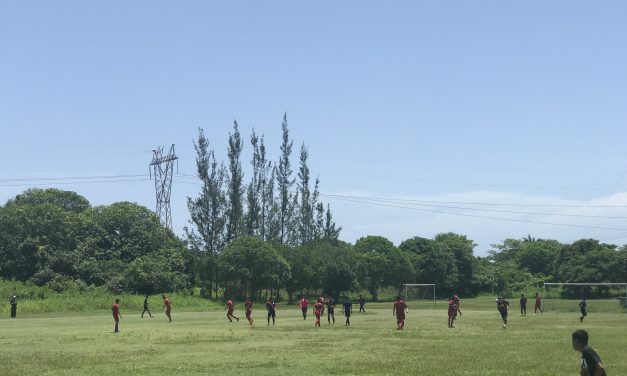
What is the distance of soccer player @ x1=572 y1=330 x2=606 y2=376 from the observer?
10.4m

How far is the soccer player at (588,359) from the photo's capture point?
34.0ft

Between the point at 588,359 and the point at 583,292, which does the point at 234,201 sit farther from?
the point at 588,359

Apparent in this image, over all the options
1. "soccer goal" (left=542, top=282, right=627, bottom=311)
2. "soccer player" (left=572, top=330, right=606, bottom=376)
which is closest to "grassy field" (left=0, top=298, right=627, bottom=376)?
"soccer player" (left=572, top=330, right=606, bottom=376)

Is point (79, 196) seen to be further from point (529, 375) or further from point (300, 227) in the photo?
point (529, 375)

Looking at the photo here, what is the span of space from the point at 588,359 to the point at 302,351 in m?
17.5

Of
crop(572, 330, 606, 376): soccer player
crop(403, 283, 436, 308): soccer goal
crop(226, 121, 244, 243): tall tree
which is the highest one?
crop(226, 121, 244, 243): tall tree

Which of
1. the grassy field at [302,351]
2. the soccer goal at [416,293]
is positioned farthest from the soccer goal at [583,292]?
the grassy field at [302,351]

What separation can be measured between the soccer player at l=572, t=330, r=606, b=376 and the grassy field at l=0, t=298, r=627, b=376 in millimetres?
10023

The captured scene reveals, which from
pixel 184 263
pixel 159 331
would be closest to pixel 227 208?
pixel 184 263

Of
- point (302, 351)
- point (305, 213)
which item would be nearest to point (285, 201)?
point (305, 213)

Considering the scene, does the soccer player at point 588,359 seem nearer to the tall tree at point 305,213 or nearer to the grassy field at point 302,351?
the grassy field at point 302,351

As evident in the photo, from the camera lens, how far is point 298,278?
94.4m

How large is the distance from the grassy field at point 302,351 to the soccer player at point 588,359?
1002 centimetres

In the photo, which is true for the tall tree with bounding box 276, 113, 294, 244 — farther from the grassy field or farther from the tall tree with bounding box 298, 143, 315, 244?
the grassy field
